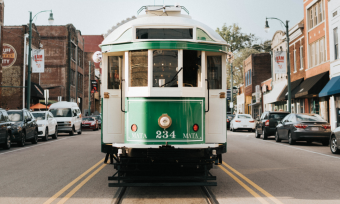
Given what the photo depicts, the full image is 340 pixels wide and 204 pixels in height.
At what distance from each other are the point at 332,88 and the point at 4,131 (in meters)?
19.4

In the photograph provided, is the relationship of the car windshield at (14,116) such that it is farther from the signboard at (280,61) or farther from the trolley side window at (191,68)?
the signboard at (280,61)

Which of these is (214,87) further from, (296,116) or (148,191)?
(296,116)

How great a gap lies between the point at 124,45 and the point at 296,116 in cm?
1334

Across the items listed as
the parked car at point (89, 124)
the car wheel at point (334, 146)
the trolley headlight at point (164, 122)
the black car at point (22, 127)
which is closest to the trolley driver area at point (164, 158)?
the trolley headlight at point (164, 122)

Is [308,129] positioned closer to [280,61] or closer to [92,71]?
[280,61]

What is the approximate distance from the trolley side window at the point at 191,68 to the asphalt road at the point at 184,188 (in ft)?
6.93

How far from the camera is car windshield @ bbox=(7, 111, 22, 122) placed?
60.8ft

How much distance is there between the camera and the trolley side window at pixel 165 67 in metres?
7.41

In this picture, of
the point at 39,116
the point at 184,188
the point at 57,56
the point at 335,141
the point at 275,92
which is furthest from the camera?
the point at 57,56

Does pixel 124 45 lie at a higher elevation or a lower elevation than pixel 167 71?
higher

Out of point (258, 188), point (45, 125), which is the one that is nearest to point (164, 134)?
point (258, 188)

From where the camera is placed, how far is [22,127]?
18.2 metres

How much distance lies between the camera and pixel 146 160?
281 inches

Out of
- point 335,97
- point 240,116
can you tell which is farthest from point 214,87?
point 240,116
